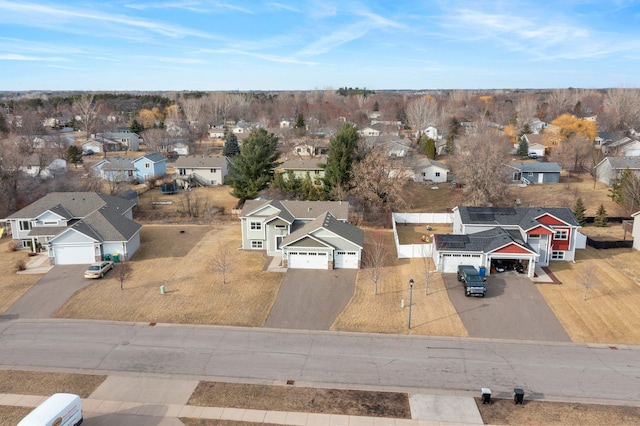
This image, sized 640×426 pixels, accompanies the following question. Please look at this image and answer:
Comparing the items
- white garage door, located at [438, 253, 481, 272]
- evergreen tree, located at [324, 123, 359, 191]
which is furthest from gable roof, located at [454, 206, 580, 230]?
evergreen tree, located at [324, 123, 359, 191]

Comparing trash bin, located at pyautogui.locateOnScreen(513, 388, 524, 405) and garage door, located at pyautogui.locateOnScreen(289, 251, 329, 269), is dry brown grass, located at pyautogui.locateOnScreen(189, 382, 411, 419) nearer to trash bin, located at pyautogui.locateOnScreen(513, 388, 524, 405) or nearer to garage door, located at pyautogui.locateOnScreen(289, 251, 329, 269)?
trash bin, located at pyautogui.locateOnScreen(513, 388, 524, 405)

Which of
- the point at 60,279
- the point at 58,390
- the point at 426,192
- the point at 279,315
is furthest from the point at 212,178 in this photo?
the point at 58,390

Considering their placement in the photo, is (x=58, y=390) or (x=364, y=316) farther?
(x=364, y=316)

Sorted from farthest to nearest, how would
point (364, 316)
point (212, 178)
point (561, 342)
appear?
point (212, 178)
point (364, 316)
point (561, 342)

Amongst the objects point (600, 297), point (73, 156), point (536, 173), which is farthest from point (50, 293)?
point (536, 173)

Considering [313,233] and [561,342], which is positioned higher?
[313,233]

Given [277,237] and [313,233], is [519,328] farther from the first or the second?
[277,237]
